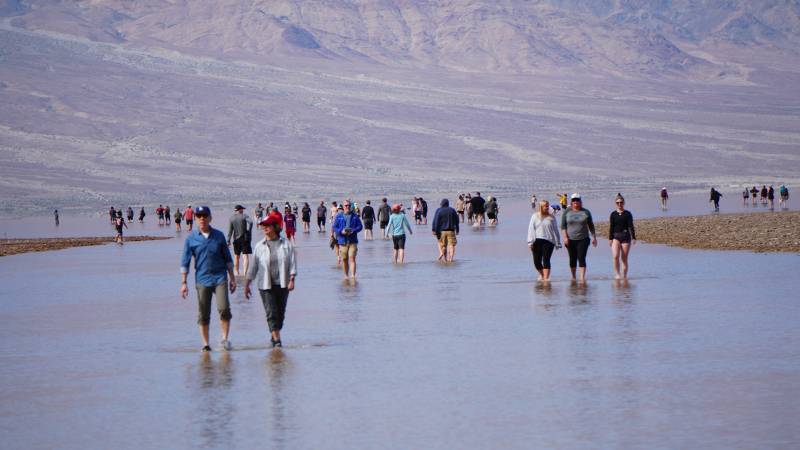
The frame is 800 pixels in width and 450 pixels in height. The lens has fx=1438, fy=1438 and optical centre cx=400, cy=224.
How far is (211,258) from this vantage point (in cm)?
1446

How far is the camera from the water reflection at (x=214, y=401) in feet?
→ 32.9

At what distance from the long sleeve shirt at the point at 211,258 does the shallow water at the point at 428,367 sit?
750mm

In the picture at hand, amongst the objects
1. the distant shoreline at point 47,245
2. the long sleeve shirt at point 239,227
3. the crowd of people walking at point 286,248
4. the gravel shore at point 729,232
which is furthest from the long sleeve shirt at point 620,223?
the distant shoreline at point 47,245

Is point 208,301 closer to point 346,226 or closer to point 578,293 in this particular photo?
point 578,293

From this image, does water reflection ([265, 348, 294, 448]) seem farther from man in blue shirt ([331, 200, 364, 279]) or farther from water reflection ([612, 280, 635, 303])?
man in blue shirt ([331, 200, 364, 279])

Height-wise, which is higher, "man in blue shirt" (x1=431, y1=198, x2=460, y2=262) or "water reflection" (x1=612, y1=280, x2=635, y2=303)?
"man in blue shirt" (x1=431, y1=198, x2=460, y2=262)

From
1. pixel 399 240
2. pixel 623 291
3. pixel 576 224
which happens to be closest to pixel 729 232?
pixel 399 240

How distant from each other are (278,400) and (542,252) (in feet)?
36.7

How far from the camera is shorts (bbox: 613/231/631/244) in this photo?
71.7 feet

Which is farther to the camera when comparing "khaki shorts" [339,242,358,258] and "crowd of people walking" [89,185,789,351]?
"khaki shorts" [339,242,358,258]

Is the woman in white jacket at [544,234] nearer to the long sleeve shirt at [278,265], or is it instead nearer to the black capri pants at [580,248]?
the black capri pants at [580,248]

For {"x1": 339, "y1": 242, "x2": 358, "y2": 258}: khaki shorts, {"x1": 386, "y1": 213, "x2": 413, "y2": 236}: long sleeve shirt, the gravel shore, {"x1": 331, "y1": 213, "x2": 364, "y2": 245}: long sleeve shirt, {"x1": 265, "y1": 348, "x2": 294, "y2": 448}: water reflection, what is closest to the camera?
{"x1": 265, "y1": 348, "x2": 294, "y2": 448}: water reflection

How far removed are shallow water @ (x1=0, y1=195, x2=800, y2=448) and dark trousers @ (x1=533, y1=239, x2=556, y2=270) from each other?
0.62 metres

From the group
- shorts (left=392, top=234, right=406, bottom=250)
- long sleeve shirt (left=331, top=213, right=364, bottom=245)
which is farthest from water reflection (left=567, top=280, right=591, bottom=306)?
shorts (left=392, top=234, right=406, bottom=250)
